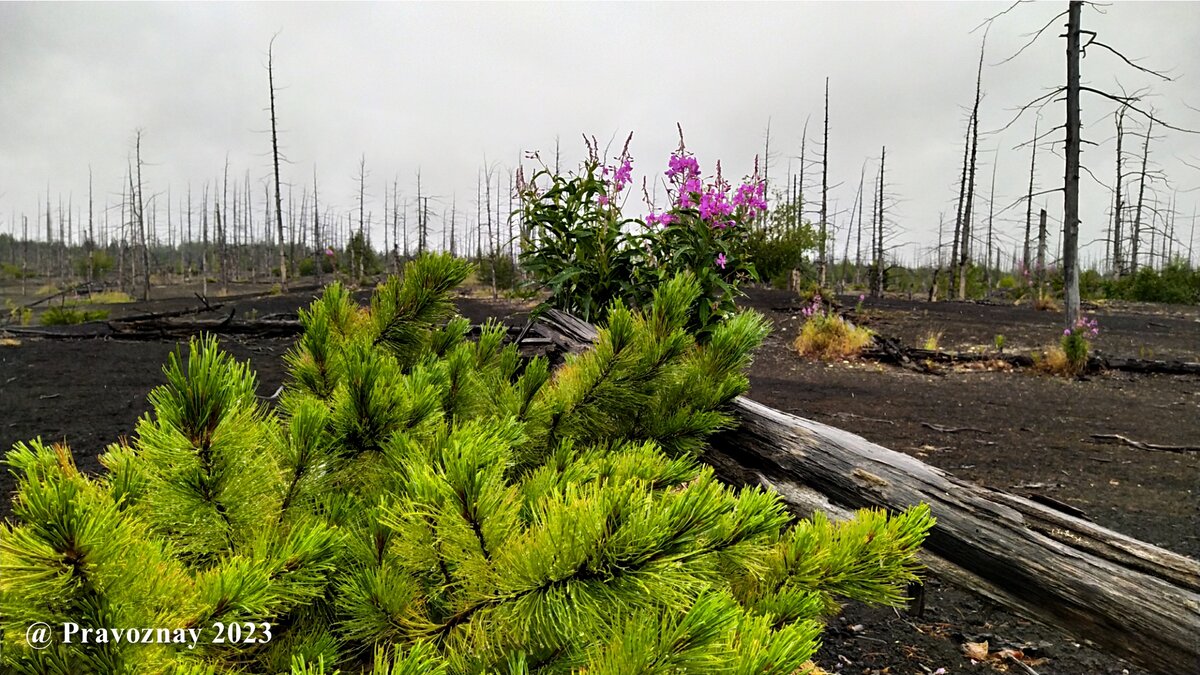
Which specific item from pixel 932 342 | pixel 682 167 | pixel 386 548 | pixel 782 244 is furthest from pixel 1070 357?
pixel 782 244

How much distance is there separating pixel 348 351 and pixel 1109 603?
7.39 feet

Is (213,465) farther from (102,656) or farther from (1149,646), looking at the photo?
(1149,646)

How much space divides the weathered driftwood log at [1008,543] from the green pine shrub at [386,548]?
3.80 feet

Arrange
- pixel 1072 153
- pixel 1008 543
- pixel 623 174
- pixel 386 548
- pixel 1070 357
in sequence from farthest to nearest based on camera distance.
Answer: pixel 1072 153 → pixel 1070 357 → pixel 623 174 → pixel 1008 543 → pixel 386 548

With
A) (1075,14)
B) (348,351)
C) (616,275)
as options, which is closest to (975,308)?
(1075,14)

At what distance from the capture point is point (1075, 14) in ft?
31.9

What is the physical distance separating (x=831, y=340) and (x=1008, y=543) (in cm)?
930

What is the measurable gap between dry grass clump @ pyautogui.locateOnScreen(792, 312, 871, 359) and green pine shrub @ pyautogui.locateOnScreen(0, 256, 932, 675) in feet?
33.1

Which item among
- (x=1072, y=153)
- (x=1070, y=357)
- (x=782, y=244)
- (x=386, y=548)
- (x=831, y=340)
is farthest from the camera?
(x=782, y=244)

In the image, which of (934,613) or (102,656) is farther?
(934,613)

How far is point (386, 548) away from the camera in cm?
99

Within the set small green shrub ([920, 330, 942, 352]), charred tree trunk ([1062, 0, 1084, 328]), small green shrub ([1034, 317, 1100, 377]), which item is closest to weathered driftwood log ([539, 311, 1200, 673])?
small green shrub ([1034, 317, 1100, 377])

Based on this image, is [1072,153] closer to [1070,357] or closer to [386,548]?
[1070,357]

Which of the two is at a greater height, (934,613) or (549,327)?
(549,327)
